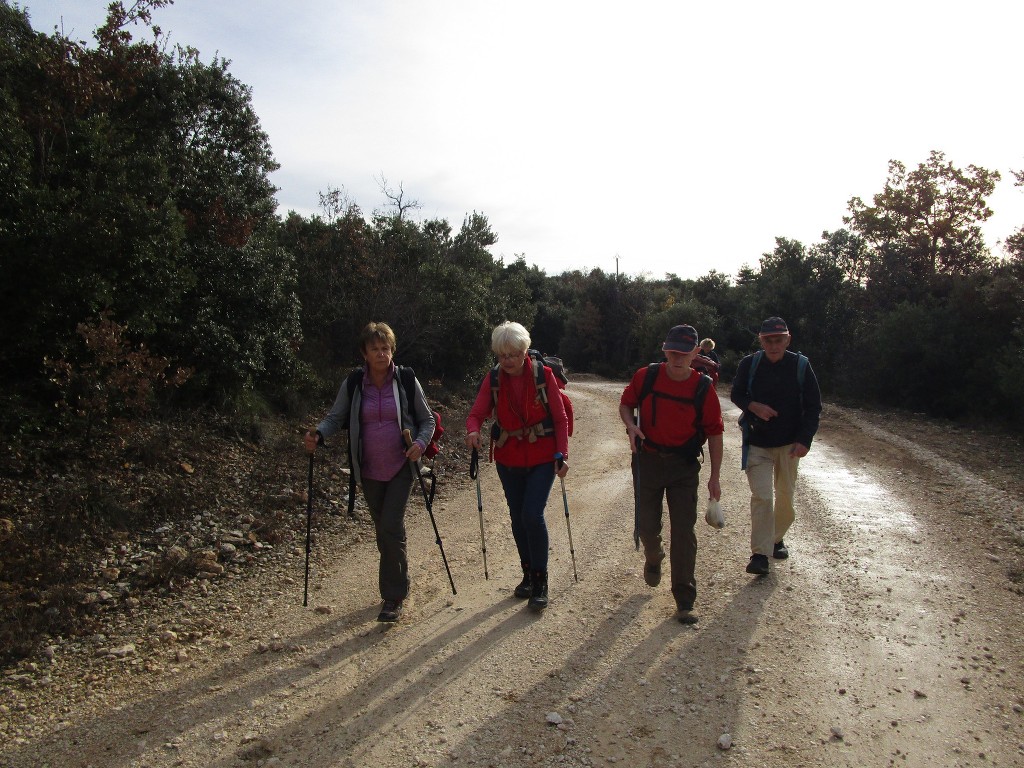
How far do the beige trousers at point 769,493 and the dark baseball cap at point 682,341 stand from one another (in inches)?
63.2

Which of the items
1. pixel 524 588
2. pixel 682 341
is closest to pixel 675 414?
pixel 682 341

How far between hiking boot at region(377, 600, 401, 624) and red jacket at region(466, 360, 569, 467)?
126 centimetres

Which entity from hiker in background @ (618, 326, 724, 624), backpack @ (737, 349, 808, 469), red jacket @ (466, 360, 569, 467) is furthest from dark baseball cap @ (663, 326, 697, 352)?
backpack @ (737, 349, 808, 469)

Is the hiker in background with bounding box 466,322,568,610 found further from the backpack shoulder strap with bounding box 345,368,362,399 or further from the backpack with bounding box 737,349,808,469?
the backpack with bounding box 737,349,808,469

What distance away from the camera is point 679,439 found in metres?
4.73

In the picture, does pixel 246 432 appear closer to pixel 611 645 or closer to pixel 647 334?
pixel 611 645

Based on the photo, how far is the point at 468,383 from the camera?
18.5 meters

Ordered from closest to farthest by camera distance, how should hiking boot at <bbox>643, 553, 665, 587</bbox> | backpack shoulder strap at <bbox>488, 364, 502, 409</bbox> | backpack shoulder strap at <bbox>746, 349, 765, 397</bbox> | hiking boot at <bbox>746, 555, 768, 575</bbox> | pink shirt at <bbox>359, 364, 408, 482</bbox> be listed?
pink shirt at <bbox>359, 364, 408, 482</bbox> → backpack shoulder strap at <bbox>488, 364, 502, 409</bbox> → hiking boot at <bbox>643, 553, 665, 587</bbox> → hiking boot at <bbox>746, 555, 768, 575</bbox> → backpack shoulder strap at <bbox>746, 349, 765, 397</bbox>

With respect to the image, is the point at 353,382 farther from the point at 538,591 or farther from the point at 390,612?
the point at 538,591

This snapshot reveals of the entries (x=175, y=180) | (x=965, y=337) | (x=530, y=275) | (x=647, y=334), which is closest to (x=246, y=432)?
(x=175, y=180)

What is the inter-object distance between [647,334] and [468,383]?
2387 centimetres

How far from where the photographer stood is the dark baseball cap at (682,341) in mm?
4668

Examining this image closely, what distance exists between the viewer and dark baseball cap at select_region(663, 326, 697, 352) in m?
4.67

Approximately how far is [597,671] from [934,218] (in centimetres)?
2933
